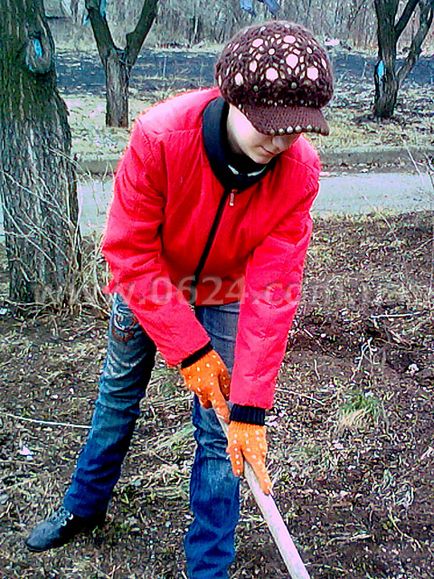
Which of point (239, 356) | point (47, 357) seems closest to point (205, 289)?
point (239, 356)

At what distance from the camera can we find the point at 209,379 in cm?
196

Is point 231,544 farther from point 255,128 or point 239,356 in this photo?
point 255,128

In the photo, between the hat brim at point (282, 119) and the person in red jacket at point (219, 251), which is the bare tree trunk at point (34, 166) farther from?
the hat brim at point (282, 119)

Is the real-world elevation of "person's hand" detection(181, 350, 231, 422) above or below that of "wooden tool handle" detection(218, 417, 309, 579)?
above

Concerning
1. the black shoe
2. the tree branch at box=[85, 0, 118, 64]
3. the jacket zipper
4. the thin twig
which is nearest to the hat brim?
the jacket zipper

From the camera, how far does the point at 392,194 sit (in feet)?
23.2

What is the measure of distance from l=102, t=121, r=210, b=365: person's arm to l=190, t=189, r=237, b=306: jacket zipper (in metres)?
0.11

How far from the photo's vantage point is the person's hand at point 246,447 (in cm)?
195

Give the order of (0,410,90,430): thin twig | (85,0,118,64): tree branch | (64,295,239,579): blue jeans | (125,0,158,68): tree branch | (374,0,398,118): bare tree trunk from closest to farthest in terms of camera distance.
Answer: (64,295,239,579): blue jeans → (0,410,90,430): thin twig → (85,0,118,64): tree branch → (125,0,158,68): tree branch → (374,0,398,118): bare tree trunk

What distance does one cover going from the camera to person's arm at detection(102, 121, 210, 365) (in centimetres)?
189

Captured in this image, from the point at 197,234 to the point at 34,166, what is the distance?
193 cm

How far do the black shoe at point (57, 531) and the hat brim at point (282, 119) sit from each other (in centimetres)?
138

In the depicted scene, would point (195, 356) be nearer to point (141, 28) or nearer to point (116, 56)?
point (116, 56)

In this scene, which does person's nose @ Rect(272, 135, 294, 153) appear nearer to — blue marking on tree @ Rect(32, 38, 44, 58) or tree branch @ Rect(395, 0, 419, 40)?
blue marking on tree @ Rect(32, 38, 44, 58)
